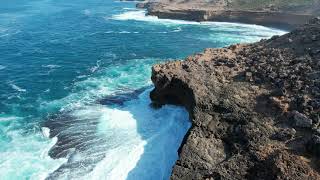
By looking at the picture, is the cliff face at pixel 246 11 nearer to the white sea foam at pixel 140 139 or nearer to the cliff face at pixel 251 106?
the cliff face at pixel 251 106

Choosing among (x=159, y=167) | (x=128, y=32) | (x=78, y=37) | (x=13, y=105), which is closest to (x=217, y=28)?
(x=128, y=32)

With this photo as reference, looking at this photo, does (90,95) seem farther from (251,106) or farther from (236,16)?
(236,16)

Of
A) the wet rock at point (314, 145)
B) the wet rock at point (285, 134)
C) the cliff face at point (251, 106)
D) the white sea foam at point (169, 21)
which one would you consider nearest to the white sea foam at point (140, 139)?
the cliff face at point (251, 106)

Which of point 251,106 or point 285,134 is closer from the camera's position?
point 285,134

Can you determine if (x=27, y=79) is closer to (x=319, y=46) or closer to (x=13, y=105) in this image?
(x=13, y=105)

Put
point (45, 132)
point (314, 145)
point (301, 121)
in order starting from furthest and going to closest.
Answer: point (45, 132) → point (301, 121) → point (314, 145)

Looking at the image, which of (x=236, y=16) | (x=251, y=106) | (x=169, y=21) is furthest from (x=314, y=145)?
(x=169, y=21)

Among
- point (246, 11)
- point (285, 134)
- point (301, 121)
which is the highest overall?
point (246, 11)
